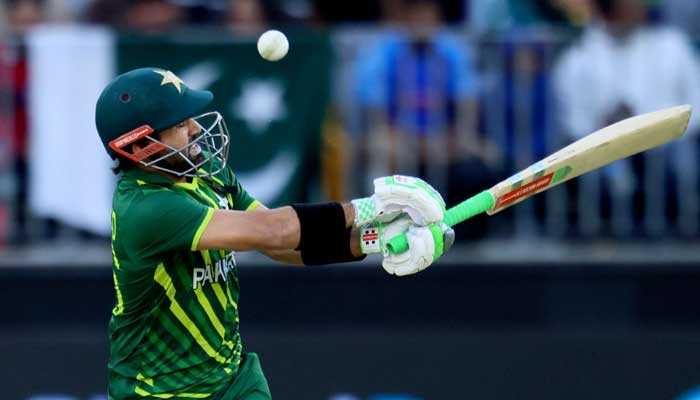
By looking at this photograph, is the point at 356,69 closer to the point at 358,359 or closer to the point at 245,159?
the point at 245,159

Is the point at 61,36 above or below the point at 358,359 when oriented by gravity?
above

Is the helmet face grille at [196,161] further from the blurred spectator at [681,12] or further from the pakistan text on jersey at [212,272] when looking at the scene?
the blurred spectator at [681,12]

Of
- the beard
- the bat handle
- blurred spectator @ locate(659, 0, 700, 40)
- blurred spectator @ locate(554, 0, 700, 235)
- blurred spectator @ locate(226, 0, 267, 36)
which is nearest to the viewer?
the beard

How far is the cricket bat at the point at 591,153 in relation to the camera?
470 centimetres

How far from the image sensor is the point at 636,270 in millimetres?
6637

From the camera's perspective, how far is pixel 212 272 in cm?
451

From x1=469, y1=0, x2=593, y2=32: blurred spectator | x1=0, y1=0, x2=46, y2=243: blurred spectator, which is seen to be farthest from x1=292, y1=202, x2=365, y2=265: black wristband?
x1=469, y1=0, x2=593, y2=32: blurred spectator

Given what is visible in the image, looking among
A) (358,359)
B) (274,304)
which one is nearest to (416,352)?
(358,359)

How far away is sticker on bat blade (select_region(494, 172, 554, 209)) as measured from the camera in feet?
15.4

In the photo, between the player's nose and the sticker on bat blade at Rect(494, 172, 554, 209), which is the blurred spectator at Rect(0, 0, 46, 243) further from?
the sticker on bat blade at Rect(494, 172, 554, 209)

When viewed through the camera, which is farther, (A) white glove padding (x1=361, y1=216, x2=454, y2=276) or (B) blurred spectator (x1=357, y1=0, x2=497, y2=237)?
(B) blurred spectator (x1=357, y1=0, x2=497, y2=237)

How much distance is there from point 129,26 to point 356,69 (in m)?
1.26

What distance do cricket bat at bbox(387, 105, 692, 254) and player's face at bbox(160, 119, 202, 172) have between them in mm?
961

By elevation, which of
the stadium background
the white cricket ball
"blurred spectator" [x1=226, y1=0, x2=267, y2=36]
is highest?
"blurred spectator" [x1=226, y1=0, x2=267, y2=36]
